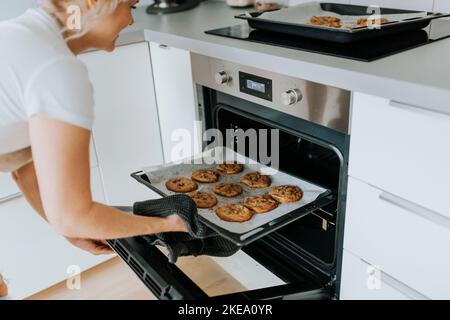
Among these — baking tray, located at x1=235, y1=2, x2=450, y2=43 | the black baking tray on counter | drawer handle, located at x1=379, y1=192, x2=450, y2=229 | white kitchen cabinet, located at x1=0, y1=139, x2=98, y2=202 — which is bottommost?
white kitchen cabinet, located at x1=0, y1=139, x2=98, y2=202

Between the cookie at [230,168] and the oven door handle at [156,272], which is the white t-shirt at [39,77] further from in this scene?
the cookie at [230,168]

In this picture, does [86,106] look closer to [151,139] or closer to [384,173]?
[384,173]

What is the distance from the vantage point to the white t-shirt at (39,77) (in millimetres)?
651

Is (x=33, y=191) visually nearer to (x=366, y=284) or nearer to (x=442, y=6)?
(x=366, y=284)

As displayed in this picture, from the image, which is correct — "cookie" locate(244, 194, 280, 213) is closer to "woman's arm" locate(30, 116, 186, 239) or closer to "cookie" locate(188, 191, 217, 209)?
"cookie" locate(188, 191, 217, 209)

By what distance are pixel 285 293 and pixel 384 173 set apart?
350 millimetres

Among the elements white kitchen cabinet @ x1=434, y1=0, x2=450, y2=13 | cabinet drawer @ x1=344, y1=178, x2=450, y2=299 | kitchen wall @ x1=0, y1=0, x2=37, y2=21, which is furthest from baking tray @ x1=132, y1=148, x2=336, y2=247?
kitchen wall @ x1=0, y1=0, x2=37, y2=21

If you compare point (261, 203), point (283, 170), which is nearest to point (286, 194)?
point (261, 203)

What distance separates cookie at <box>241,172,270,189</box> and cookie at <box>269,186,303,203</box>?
57mm

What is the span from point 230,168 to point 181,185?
0.56ft

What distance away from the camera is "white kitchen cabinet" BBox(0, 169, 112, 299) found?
1443 mm

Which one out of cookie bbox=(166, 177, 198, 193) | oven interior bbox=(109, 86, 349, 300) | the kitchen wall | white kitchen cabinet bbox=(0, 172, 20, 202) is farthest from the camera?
the kitchen wall

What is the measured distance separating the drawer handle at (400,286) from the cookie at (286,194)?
0.79ft

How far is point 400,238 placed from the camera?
93 cm
